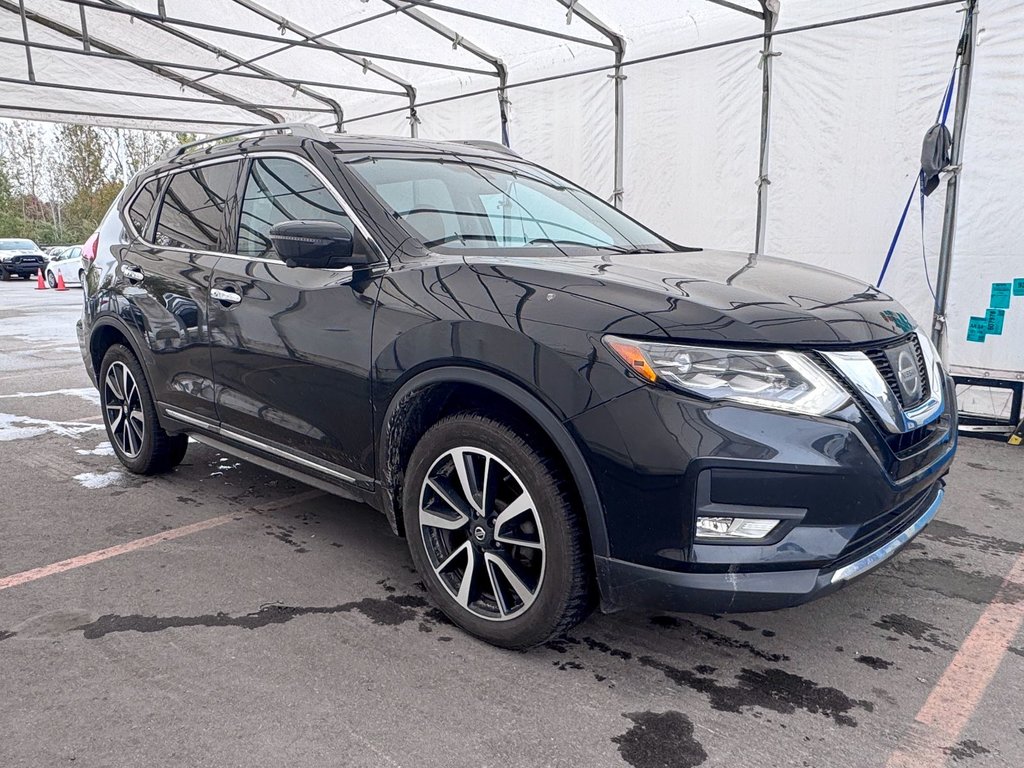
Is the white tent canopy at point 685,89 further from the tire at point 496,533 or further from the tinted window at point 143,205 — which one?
the tire at point 496,533

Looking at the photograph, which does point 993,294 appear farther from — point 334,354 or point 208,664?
point 208,664

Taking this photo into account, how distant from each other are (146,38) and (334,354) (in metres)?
9.69

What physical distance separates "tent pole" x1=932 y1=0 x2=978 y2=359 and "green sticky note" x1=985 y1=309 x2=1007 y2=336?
286 millimetres

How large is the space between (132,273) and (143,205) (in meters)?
0.45

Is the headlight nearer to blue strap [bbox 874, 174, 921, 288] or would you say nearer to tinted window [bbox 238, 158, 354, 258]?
tinted window [bbox 238, 158, 354, 258]

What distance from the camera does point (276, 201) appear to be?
3.36 metres

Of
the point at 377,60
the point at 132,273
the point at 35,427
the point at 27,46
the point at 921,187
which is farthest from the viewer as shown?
the point at 377,60

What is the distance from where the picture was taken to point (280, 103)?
12.3m

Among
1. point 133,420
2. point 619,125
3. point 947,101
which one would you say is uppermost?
point 619,125

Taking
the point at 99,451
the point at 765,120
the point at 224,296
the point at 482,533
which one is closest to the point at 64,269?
the point at 99,451

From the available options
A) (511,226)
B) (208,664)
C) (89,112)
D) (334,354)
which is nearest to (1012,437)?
(511,226)

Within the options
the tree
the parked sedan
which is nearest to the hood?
the parked sedan

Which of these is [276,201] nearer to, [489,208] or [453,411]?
[489,208]

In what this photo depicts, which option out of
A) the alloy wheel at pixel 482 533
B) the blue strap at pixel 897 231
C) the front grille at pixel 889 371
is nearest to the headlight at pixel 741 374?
the front grille at pixel 889 371
